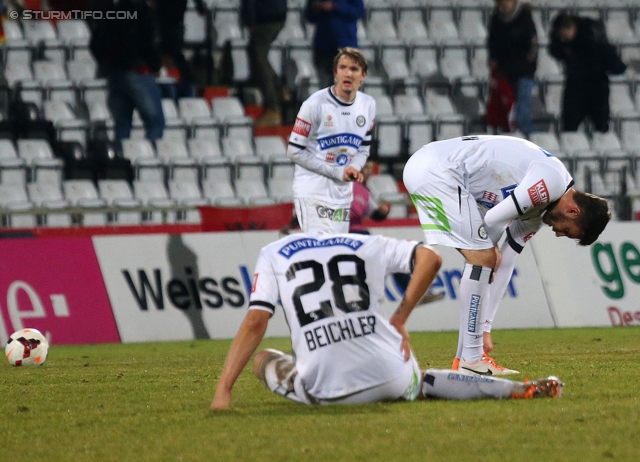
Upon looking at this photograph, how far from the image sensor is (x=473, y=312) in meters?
7.83

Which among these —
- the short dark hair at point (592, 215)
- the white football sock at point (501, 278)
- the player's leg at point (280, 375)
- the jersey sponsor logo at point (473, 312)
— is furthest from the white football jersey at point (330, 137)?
the player's leg at point (280, 375)

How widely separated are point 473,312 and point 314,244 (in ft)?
6.98

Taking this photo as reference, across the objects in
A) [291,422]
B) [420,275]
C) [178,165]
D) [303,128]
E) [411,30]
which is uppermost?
[411,30]

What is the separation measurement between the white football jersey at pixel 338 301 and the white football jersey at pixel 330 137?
4.71m

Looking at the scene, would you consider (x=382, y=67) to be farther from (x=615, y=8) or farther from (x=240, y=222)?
(x=240, y=222)

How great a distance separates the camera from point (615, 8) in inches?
884

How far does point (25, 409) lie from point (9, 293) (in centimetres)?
571

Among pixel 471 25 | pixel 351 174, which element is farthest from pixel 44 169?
pixel 471 25

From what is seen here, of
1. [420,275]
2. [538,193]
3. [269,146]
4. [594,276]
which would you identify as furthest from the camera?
[269,146]

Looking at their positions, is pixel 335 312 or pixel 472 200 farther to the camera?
pixel 472 200

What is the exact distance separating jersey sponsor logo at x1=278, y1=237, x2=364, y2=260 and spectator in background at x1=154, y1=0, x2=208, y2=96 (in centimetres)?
1198

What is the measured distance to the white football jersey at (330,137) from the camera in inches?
423

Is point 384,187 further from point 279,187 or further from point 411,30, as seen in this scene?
point 411,30

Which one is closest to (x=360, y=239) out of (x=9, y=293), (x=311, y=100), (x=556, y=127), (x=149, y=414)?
(x=149, y=414)
